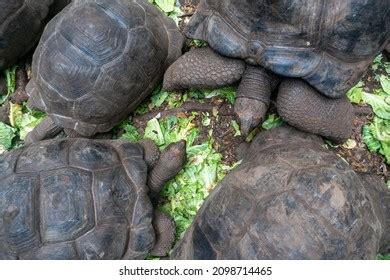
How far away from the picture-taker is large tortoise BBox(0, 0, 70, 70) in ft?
11.6

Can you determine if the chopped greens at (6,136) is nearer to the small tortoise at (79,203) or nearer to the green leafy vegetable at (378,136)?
the small tortoise at (79,203)

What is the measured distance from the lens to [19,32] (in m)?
3.64

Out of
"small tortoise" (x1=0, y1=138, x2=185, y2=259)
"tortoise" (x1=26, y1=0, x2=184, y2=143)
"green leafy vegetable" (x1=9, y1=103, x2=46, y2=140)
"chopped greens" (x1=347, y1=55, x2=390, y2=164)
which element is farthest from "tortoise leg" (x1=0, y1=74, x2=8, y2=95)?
"chopped greens" (x1=347, y1=55, x2=390, y2=164)

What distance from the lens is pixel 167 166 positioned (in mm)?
3416

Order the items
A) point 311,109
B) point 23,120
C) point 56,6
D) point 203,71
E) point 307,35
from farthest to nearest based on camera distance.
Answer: point 23,120, point 56,6, point 203,71, point 311,109, point 307,35

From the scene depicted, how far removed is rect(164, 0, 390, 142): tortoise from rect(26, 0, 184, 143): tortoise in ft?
0.88

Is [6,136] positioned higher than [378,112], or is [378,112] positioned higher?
[378,112]

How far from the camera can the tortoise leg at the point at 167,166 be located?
11.2 ft

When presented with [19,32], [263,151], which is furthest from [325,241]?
[19,32]

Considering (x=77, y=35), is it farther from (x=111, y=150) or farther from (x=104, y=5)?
(x=111, y=150)

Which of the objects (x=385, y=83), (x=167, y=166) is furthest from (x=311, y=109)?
(x=167, y=166)

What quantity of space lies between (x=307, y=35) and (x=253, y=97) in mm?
579

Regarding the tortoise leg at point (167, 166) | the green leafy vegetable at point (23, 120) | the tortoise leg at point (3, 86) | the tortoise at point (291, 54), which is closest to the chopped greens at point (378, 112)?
the tortoise at point (291, 54)

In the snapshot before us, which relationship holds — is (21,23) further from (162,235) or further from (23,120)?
(162,235)
